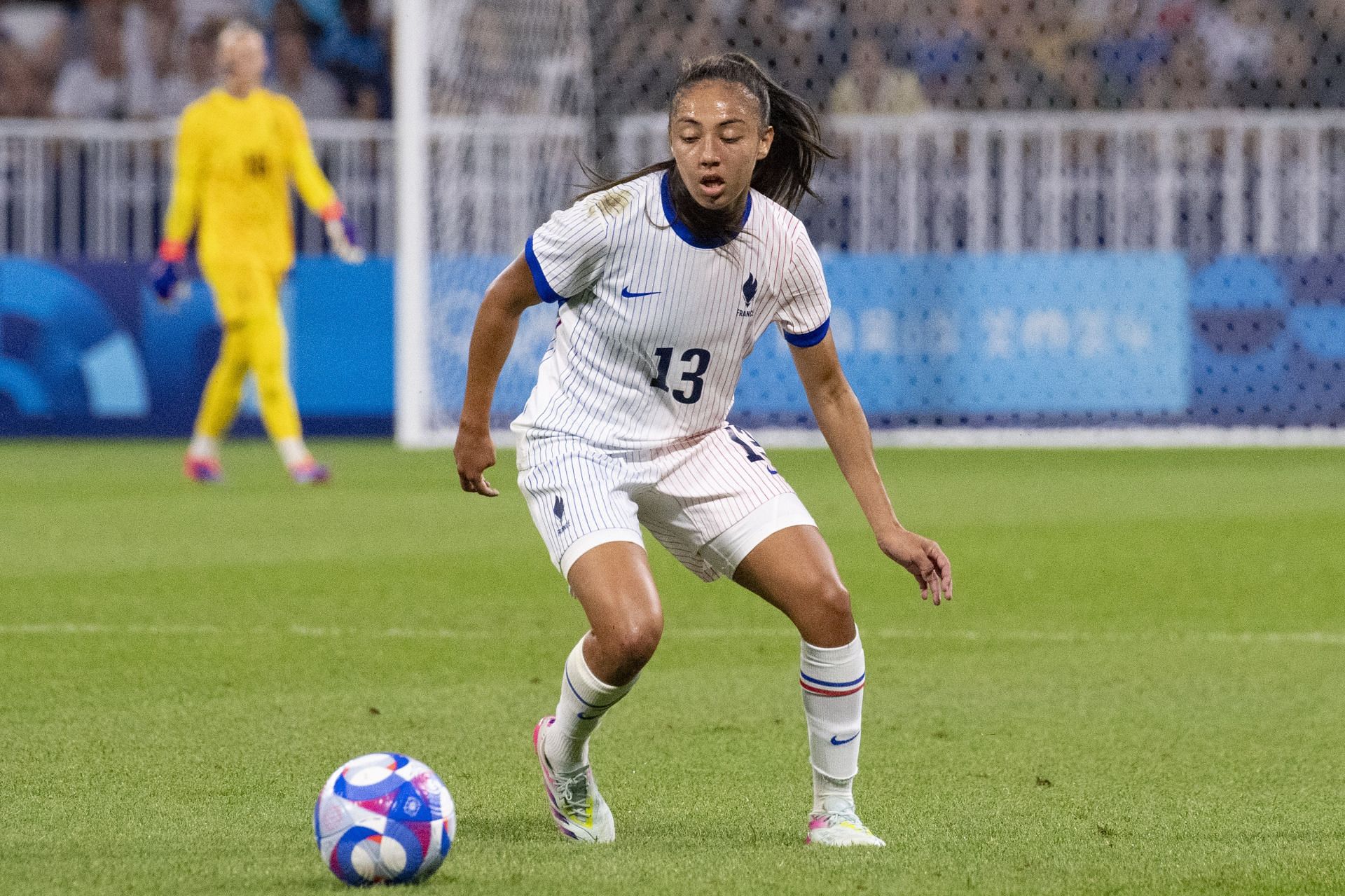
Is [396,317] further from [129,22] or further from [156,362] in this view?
[129,22]

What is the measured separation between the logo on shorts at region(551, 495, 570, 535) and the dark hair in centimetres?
61

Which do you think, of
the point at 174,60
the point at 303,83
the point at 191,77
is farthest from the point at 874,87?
the point at 174,60

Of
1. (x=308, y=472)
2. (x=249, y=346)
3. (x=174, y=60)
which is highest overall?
(x=174, y=60)

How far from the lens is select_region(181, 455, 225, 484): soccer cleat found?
40.9 ft

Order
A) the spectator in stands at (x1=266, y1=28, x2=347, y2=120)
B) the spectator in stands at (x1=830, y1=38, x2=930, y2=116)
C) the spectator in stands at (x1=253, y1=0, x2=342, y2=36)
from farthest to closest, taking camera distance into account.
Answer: the spectator in stands at (x1=253, y1=0, x2=342, y2=36), the spectator in stands at (x1=266, y1=28, x2=347, y2=120), the spectator in stands at (x1=830, y1=38, x2=930, y2=116)

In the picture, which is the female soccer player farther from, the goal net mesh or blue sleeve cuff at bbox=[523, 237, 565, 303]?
the goal net mesh

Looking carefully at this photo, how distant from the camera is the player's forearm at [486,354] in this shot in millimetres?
4422

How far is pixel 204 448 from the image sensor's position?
12.4 meters

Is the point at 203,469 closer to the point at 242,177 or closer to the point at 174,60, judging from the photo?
the point at 242,177

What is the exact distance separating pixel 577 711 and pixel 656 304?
0.85 metres

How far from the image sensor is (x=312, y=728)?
5.56m

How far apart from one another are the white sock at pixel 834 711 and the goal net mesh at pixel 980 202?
10558 millimetres

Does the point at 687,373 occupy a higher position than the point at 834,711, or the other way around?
the point at 687,373

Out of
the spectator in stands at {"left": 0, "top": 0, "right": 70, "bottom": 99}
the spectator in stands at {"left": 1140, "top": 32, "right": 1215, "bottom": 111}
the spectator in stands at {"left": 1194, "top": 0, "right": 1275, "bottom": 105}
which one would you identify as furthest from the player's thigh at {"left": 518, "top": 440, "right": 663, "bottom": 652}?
the spectator in stands at {"left": 0, "top": 0, "right": 70, "bottom": 99}
